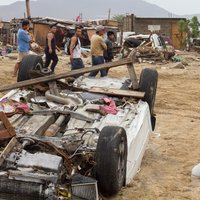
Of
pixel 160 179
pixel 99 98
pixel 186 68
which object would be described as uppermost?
pixel 99 98

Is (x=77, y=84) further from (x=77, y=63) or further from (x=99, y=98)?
(x=77, y=63)

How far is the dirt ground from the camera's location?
5.39 m

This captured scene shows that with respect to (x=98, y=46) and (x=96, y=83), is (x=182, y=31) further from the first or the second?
(x=96, y=83)

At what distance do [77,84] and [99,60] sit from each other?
475 centimetres

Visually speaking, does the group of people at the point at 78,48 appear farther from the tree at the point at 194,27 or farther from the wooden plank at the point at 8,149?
the tree at the point at 194,27

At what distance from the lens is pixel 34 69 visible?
7109mm

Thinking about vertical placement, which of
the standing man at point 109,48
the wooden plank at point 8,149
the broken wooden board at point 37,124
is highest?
the wooden plank at point 8,149

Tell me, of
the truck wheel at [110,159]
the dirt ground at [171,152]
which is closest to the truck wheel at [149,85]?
the dirt ground at [171,152]

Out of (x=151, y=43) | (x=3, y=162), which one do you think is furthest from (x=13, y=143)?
(x=151, y=43)

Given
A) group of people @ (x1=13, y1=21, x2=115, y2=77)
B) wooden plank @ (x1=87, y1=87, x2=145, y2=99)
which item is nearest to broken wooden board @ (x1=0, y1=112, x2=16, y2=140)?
wooden plank @ (x1=87, y1=87, x2=145, y2=99)

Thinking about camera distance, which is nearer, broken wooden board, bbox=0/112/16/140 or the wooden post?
broken wooden board, bbox=0/112/16/140

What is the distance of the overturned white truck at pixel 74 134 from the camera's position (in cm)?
415

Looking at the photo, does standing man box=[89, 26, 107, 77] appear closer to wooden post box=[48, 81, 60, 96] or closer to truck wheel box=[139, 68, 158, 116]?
truck wheel box=[139, 68, 158, 116]

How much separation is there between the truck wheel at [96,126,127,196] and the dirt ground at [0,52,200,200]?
15.7 inches
